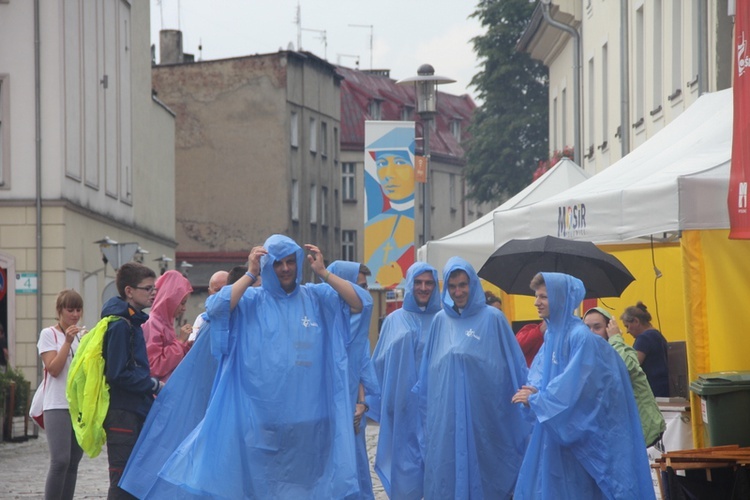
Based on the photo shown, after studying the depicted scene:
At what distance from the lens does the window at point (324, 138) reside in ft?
227

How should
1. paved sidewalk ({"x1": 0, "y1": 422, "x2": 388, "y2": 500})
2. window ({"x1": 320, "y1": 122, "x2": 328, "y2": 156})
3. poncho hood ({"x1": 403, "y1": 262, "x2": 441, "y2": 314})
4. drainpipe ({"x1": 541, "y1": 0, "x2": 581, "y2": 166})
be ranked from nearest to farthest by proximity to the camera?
1. poncho hood ({"x1": 403, "y1": 262, "x2": 441, "y2": 314})
2. paved sidewalk ({"x1": 0, "y1": 422, "x2": 388, "y2": 500})
3. drainpipe ({"x1": 541, "y1": 0, "x2": 581, "y2": 166})
4. window ({"x1": 320, "y1": 122, "x2": 328, "y2": 156})

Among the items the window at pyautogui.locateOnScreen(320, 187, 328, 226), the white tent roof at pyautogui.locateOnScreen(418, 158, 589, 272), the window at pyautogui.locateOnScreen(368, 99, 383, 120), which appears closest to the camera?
the white tent roof at pyautogui.locateOnScreen(418, 158, 589, 272)

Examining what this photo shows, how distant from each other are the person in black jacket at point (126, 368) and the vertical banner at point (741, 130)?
3448mm

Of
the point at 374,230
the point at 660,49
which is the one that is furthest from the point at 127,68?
the point at 660,49

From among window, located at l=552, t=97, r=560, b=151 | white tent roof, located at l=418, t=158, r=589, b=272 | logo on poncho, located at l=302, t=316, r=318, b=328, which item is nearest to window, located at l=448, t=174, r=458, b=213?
window, located at l=552, t=97, r=560, b=151

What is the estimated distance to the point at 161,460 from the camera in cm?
939

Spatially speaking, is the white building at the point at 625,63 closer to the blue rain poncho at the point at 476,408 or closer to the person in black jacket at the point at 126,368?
the blue rain poncho at the point at 476,408

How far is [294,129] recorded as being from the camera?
65312 millimetres

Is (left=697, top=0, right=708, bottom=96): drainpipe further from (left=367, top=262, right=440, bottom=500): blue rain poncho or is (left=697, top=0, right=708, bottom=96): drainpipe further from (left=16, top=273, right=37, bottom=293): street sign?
(left=16, top=273, right=37, bottom=293): street sign

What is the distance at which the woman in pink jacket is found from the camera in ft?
32.7

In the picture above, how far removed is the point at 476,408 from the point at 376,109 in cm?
7083

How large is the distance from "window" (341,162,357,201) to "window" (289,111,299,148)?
33.1ft

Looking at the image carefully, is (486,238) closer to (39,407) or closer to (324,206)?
(39,407)

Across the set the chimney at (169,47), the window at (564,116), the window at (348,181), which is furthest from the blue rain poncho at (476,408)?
the window at (348,181)
